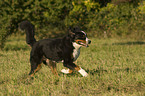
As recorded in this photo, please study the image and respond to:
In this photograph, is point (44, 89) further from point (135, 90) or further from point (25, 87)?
point (135, 90)

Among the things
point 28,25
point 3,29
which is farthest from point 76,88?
point 3,29

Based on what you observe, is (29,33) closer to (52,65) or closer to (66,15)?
(52,65)

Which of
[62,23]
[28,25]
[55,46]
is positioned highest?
[28,25]

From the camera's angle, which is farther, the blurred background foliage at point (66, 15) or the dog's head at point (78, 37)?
the blurred background foliage at point (66, 15)

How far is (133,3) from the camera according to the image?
18.1 meters

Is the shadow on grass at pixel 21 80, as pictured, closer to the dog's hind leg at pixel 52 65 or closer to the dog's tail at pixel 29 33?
the dog's hind leg at pixel 52 65

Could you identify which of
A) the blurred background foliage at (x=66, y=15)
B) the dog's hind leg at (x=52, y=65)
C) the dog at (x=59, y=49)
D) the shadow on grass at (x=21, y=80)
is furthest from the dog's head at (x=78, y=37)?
the blurred background foliage at (x=66, y=15)

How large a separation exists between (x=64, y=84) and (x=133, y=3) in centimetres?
1451

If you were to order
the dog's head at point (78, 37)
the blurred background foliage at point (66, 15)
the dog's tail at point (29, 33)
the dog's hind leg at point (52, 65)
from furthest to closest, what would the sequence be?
the blurred background foliage at point (66, 15) → the dog's hind leg at point (52, 65) → the dog's tail at point (29, 33) → the dog's head at point (78, 37)

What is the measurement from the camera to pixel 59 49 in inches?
235

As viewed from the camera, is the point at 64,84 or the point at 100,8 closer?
the point at 64,84

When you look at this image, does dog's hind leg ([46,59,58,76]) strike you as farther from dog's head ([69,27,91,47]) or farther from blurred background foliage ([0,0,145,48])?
blurred background foliage ([0,0,145,48])

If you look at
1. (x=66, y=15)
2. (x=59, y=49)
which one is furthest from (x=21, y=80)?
(x=66, y=15)

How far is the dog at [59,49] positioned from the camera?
5.74 meters
